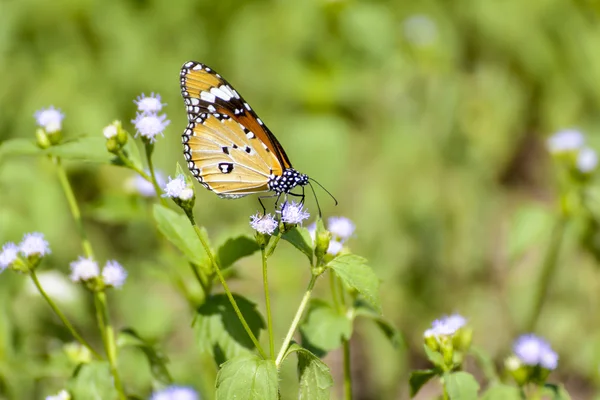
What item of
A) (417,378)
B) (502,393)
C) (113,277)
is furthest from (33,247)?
(502,393)

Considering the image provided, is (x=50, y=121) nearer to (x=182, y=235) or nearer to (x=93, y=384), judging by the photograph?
(x=182, y=235)

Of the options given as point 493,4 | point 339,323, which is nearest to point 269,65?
point 493,4

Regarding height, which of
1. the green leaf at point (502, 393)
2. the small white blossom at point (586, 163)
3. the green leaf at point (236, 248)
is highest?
the small white blossom at point (586, 163)

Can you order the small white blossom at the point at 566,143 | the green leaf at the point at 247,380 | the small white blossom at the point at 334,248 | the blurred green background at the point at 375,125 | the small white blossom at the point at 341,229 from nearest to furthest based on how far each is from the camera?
the green leaf at the point at 247,380, the small white blossom at the point at 334,248, the small white blossom at the point at 341,229, the small white blossom at the point at 566,143, the blurred green background at the point at 375,125

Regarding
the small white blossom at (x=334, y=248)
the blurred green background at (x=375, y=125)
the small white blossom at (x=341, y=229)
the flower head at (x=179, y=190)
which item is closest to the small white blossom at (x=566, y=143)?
the blurred green background at (x=375, y=125)

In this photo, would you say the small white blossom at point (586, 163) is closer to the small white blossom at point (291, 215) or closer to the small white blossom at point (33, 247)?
the small white blossom at point (291, 215)
